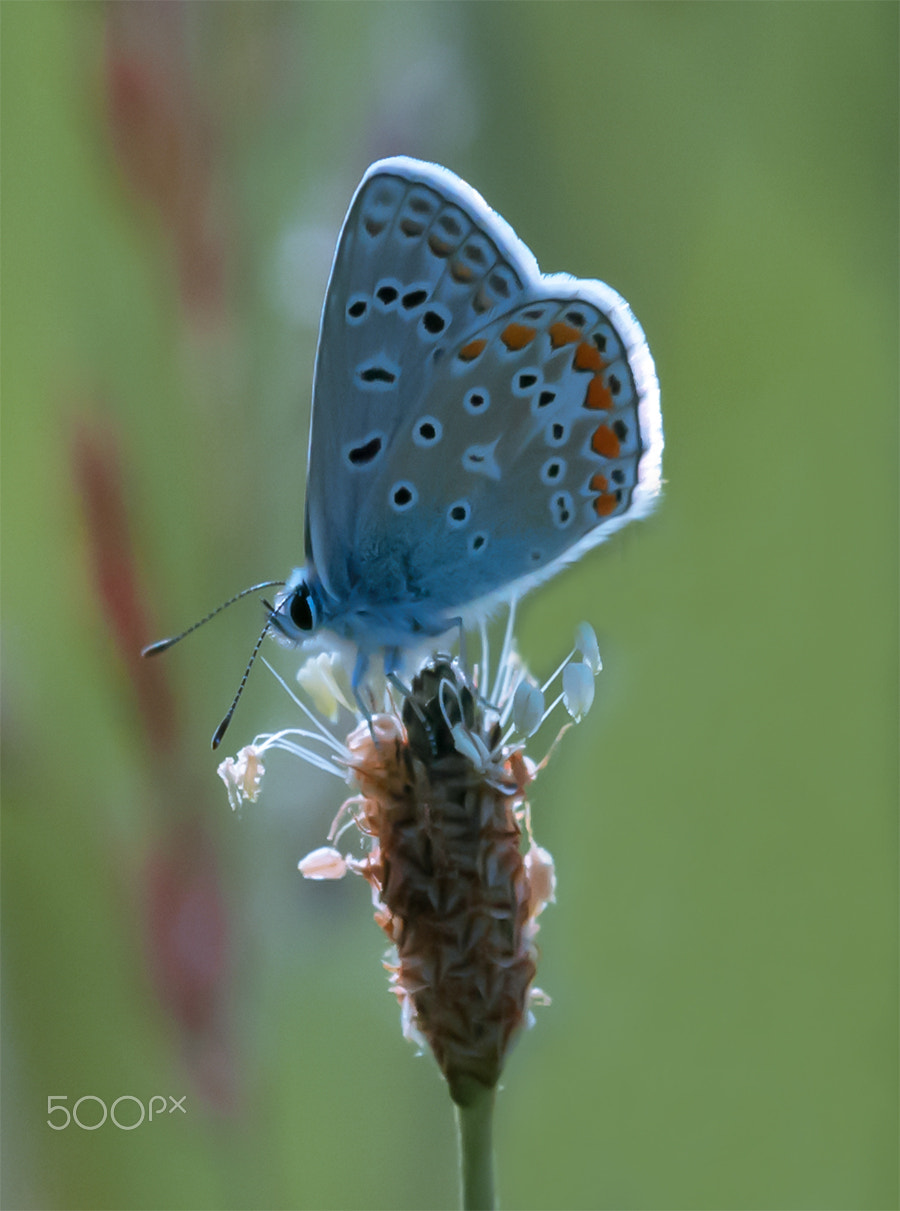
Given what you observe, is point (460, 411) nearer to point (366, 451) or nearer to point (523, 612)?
point (366, 451)

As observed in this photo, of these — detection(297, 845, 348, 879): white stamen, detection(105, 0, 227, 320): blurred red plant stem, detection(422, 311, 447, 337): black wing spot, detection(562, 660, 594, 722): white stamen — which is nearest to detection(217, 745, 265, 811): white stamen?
detection(297, 845, 348, 879): white stamen

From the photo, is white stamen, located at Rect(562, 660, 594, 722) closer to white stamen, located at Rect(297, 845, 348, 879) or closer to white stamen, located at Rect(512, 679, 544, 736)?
white stamen, located at Rect(512, 679, 544, 736)

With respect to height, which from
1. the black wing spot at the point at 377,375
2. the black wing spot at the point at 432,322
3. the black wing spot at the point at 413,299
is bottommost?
the black wing spot at the point at 377,375

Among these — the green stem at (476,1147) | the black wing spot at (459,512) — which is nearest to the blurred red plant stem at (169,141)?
the black wing spot at (459,512)

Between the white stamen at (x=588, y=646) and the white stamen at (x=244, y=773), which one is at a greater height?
the white stamen at (x=588, y=646)

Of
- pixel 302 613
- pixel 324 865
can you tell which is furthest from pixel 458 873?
pixel 302 613

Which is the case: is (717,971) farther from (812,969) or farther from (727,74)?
(727,74)

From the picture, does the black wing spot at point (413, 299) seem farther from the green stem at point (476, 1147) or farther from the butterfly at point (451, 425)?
the green stem at point (476, 1147)
